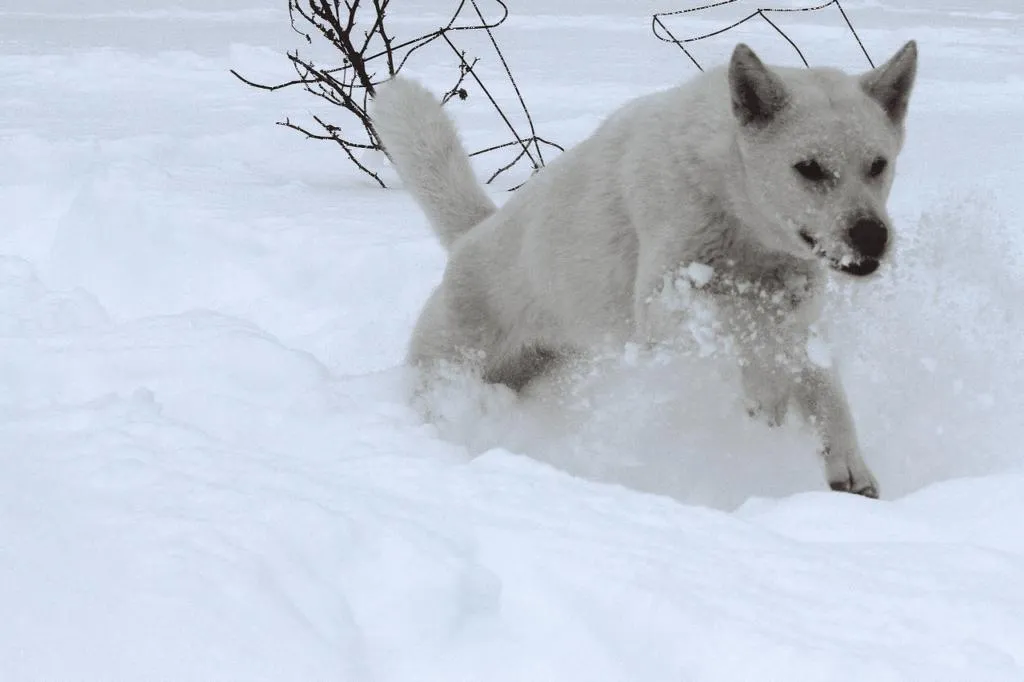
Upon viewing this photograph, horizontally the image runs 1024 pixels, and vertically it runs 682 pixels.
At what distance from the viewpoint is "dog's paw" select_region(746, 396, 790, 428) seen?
318cm

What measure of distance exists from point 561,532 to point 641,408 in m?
1.72

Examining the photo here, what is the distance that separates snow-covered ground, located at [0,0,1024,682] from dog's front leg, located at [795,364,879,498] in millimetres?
193

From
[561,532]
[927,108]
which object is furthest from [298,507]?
[927,108]

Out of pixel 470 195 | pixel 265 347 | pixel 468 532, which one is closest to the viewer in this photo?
pixel 468 532

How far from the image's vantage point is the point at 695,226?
9.64 feet

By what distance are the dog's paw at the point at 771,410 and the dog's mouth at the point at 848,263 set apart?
0.61 metres

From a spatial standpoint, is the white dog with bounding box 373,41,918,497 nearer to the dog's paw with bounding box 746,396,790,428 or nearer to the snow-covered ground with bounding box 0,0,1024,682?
the dog's paw with bounding box 746,396,790,428

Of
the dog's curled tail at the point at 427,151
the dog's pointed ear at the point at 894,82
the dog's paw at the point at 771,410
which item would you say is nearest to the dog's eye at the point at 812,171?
the dog's pointed ear at the point at 894,82

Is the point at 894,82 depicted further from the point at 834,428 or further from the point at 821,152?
the point at 834,428

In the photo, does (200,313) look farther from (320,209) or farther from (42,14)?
(42,14)

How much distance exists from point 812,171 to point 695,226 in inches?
14.0

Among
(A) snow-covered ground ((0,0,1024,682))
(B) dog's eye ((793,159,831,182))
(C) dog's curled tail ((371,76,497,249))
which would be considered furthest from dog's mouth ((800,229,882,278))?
(C) dog's curled tail ((371,76,497,249))

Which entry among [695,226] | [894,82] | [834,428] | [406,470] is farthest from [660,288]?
[406,470]

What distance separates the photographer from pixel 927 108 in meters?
7.37
